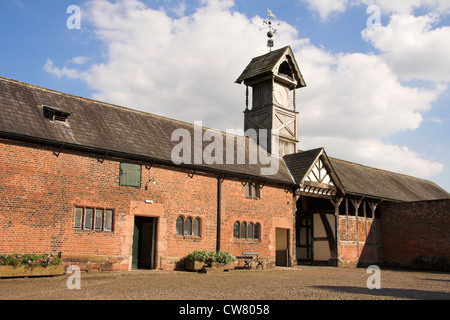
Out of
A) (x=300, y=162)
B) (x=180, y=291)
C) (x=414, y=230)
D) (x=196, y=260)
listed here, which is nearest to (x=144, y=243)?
(x=196, y=260)

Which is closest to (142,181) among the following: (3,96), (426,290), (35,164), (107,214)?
(107,214)

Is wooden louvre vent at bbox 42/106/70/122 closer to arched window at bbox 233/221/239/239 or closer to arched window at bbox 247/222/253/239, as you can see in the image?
arched window at bbox 233/221/239/239

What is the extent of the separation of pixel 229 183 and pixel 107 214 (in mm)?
6345

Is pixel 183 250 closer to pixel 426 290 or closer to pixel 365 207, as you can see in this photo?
pixel 426 290

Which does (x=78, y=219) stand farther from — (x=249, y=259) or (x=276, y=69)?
(x=276, y=69)

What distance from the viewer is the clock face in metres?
26.9

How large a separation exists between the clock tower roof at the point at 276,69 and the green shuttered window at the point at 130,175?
12.6 metres

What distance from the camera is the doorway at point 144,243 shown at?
17219mm

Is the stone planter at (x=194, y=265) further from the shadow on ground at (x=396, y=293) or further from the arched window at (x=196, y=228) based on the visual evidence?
the shadow on ground at (x=396, y=293)

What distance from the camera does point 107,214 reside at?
52.7 feet

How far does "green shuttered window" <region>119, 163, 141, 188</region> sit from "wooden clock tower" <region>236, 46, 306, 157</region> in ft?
34.8

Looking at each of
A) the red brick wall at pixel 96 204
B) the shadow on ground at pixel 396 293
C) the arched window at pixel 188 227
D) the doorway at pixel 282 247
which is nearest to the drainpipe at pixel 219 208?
the red brick wall at pixel 96 204

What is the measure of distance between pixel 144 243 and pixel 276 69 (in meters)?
14.4

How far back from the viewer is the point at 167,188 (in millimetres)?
17875
